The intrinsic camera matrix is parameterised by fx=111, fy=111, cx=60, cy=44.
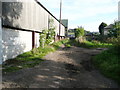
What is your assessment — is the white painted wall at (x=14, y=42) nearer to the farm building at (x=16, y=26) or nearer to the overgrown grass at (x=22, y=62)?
the farm building at (x=16, y=26)

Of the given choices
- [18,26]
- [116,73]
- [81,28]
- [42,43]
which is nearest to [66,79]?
[116,73]

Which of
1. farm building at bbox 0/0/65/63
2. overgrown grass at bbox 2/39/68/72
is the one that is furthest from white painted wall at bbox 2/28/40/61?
overgrown grass at bbox 2/39/68/72

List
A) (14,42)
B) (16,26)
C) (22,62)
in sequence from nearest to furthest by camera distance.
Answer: (22,62) < (16,26) < (14,42)

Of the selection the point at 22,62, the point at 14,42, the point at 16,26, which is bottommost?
the point at 22,62

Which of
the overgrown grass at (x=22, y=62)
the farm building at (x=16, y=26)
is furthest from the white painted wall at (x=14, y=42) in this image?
the overgrown grass at (x=22, y=62)

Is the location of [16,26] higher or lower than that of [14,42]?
higher

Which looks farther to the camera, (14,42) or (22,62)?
(14,42)

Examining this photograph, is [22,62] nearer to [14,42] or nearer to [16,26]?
[14,42]

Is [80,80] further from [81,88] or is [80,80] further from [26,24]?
[26,24]

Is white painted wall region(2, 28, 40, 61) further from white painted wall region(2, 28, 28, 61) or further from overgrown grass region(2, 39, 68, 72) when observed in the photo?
overgrown grass region(2, 39, 68, 72)

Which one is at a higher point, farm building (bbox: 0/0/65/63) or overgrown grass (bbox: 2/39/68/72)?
farm building (bbox: 0/0/65/63)

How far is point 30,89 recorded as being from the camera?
4.09m

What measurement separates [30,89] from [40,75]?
4.60 feet

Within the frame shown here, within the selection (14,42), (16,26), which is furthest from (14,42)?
(16,26)
